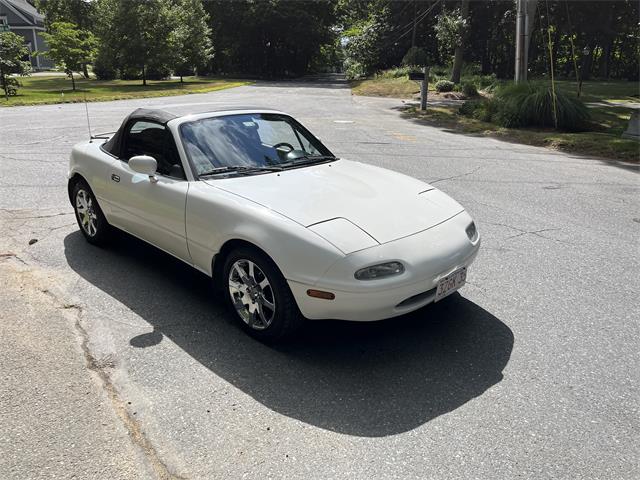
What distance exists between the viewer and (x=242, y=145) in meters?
4.26

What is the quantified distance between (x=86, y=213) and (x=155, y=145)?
56.7 inches

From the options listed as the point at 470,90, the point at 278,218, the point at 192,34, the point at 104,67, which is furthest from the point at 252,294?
the point at 192,34

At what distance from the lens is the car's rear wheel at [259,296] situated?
3.33 m

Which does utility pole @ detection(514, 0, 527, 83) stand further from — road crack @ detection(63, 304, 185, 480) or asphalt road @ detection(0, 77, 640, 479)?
road crack @ detection(63, 304, 185, 480)

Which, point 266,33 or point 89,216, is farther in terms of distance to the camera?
point 266,33

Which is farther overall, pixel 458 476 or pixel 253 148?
pixel 253 148

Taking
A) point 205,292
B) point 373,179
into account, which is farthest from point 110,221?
point 373,179

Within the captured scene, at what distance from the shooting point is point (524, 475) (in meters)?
2.43

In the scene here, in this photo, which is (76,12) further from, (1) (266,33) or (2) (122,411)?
(2) (122,411)

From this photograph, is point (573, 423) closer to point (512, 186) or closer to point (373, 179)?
point (373, 179)

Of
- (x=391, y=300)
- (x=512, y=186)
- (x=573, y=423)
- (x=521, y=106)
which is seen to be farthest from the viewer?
(x=521, y=106)

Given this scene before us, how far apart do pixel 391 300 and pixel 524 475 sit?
1.16 meters

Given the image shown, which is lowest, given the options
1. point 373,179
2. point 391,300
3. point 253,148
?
point 391,300

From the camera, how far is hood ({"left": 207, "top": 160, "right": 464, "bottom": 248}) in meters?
3.42
